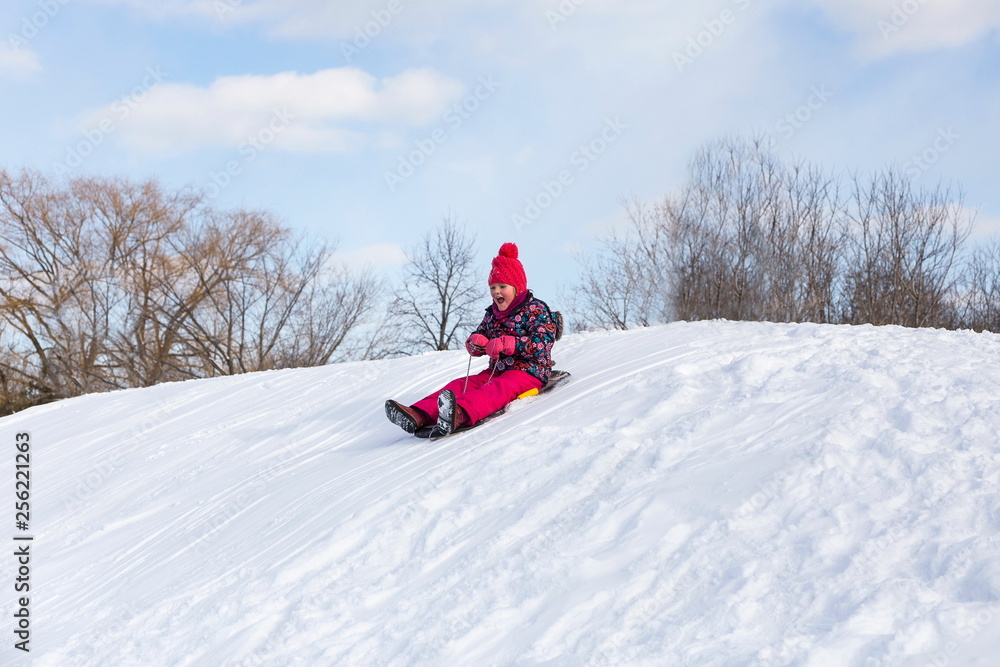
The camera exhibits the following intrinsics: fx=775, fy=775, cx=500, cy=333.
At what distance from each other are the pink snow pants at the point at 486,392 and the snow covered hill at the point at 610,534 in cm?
12

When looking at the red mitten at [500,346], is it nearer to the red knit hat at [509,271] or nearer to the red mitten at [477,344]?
the red mitten at [477,344]

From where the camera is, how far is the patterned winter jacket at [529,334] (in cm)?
552

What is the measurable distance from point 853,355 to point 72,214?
1036 inches

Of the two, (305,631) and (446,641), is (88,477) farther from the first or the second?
(446,641)

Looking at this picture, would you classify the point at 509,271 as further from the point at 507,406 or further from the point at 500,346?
the point at 507,406

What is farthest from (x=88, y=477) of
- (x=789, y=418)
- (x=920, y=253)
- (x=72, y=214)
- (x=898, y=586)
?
(x=72, y=214)

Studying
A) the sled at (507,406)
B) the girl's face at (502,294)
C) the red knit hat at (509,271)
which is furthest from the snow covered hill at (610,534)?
the red knit hat at (509,271)

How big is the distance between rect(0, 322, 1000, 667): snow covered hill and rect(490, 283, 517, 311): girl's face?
0.72 meters

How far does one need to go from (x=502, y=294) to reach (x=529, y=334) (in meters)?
0.35

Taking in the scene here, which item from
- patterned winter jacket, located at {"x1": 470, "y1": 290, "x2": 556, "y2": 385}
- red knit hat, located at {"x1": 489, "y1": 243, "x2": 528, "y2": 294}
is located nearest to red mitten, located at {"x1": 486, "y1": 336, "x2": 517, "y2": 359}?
patterned winter jacket, located at {"x1": 470, "y1": 290, "x2": 556, "y2": 385}

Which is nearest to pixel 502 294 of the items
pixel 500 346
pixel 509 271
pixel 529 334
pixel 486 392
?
pixel 509 271

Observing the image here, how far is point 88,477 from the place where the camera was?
6.81 m

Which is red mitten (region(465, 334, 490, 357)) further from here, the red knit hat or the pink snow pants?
the red knit hat

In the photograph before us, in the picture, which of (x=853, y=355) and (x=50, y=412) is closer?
(x=853, y=355)
